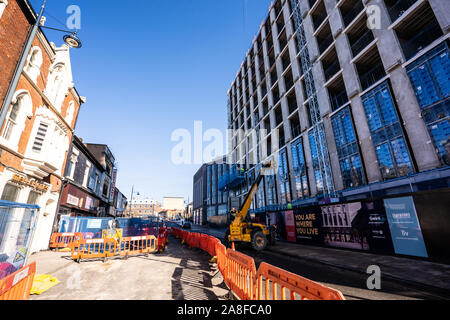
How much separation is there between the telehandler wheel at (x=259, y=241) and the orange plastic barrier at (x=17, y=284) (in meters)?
10.0

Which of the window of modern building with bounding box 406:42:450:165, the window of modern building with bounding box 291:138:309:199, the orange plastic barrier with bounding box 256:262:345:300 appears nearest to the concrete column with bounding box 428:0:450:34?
the window of modern building with bounding box 406:42:450:165

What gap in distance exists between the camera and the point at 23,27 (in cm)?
962

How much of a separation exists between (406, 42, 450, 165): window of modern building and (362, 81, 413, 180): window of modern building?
1534 millimetres

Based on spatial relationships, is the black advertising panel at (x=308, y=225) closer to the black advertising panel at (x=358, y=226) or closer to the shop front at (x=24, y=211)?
the black advertising panel at (x=358, y=226)

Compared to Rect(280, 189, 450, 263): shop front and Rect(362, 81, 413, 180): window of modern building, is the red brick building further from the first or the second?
Rect(362, 81, 413, 180): window of modern building

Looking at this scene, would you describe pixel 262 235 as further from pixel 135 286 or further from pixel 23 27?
pixel 23 27

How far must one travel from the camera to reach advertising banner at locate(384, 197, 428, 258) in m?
8.93

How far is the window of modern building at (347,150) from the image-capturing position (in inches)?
613

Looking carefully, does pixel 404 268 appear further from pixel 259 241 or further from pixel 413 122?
pixel 413 122

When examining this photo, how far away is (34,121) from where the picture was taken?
10.8m

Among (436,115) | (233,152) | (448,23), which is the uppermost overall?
(233,152)
